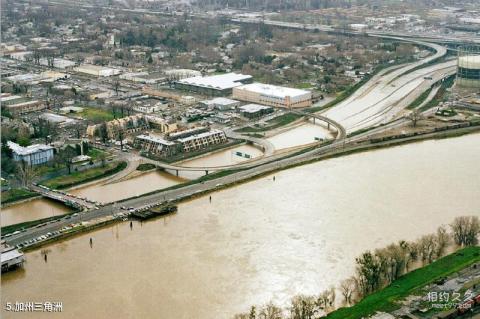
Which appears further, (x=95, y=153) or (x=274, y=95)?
(x=274, y=95)

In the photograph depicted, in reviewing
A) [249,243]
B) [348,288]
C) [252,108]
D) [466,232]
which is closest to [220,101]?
[252,108]

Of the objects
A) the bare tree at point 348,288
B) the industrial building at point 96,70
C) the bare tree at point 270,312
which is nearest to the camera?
the bare tree at point 270,312

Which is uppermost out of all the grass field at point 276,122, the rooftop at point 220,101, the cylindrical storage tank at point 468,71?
the cylindrical storage tank at point 468,71

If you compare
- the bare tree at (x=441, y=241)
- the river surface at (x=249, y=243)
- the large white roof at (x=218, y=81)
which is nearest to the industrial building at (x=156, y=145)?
the river surface at (x=249, y=243)

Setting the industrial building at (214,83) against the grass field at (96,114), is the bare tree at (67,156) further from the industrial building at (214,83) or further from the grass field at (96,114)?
the industrial building at (214,83)

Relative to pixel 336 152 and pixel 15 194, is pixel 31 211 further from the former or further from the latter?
pixel 336 152

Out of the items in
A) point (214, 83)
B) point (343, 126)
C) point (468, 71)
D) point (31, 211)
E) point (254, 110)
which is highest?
point (468, 71)
